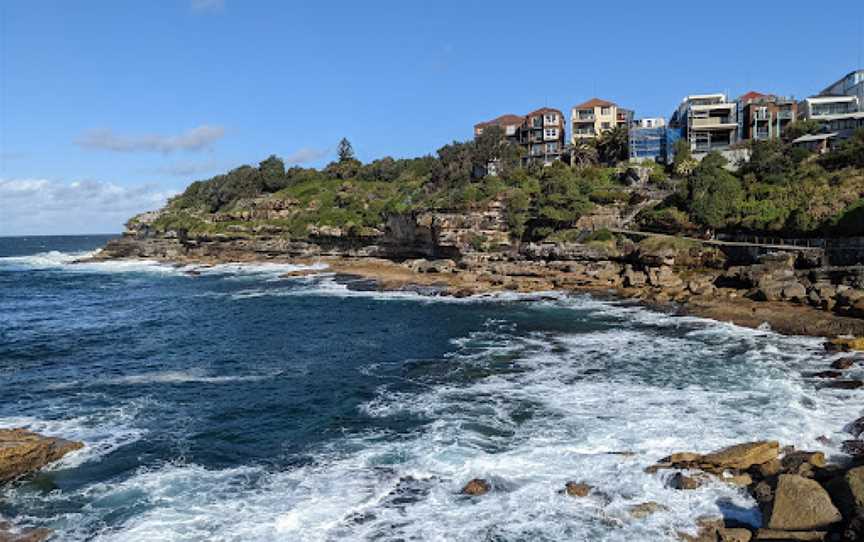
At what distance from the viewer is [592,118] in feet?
333

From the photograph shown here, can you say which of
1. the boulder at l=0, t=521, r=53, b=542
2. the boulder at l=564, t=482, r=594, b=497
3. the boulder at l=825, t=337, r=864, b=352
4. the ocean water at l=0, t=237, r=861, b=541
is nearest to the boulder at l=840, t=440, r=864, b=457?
the ocean water at l=0, t=237, r=861, b=541

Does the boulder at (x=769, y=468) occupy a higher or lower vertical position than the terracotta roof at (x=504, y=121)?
lower

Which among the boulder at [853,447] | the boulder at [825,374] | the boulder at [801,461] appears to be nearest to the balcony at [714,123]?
the boulder at [825,374]

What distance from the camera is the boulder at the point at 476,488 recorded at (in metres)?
17.4

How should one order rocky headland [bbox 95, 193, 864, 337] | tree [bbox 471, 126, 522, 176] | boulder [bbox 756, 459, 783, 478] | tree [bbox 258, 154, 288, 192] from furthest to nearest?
tree [bbox 258, 154, 288, 192] < tree [bbox 471, 126, 522, 176] < rocky headland [bbox 95, 193, 864, 337] < boulder [bbox 756, 459, 783, 478]

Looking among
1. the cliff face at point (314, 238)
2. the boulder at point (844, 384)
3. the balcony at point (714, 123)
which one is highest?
the balcony at point (714, 123)

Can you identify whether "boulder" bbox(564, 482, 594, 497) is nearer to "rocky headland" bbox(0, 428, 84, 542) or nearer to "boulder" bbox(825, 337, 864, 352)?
"rocky headland" bbox(0, 428, 84, 542)

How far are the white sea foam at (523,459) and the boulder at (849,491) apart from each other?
1.88m

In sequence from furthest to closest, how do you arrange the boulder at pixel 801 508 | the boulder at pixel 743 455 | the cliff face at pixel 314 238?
1. the cliff face at pixel 314 238
2. the boulder at pixel 743 455
3. the boulder at pixel 801 508

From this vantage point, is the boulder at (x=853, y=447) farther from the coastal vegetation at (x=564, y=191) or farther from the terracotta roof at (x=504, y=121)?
the terracotta roof at (x=504, y=121)

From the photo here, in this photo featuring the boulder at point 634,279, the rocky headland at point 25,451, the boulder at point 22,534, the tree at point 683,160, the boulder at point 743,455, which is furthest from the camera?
the tree at point 683,160

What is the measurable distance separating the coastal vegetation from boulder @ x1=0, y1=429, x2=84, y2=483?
5134 centimetres

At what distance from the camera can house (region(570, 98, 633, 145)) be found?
101 metres

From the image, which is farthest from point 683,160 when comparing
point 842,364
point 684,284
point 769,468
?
point 769,468
